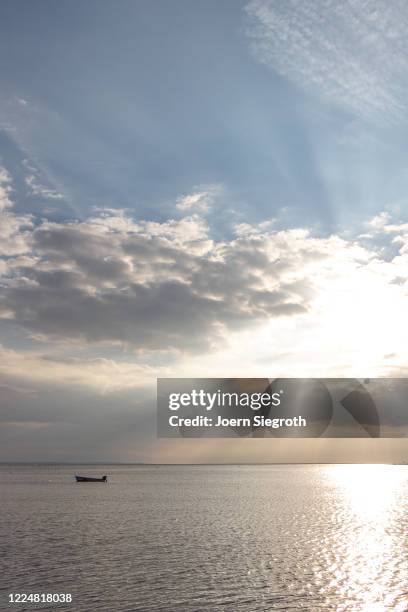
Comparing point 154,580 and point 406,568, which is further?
point 406,568

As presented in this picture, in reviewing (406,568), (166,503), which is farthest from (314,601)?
(166,503)

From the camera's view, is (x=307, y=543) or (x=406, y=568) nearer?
(x=406, y=568)

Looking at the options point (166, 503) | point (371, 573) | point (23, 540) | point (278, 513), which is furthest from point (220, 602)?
point (166, 503)

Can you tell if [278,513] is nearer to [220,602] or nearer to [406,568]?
[406,568]

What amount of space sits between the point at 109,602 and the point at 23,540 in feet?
93.2

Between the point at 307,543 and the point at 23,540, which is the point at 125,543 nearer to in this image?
the point at 23,540

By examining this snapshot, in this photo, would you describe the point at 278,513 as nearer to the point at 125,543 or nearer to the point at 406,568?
the point at 125,543

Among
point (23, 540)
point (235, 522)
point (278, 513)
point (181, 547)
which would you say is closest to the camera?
point (181, 547)

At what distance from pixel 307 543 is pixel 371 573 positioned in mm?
15897

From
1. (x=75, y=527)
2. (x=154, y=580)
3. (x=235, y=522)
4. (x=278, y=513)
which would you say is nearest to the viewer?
(x=154, y=580)

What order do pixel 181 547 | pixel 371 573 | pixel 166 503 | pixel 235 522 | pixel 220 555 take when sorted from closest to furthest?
pixel 371 573, pixel 220 555, pixel 181 547, pixel 235 522, pixel 166 503

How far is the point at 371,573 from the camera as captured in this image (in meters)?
42.8

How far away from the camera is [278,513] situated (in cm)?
8925

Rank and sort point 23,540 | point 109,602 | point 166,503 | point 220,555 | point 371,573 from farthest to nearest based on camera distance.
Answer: point 166,503, point 23,540, point 220,555, point 371,573, point 109,602
